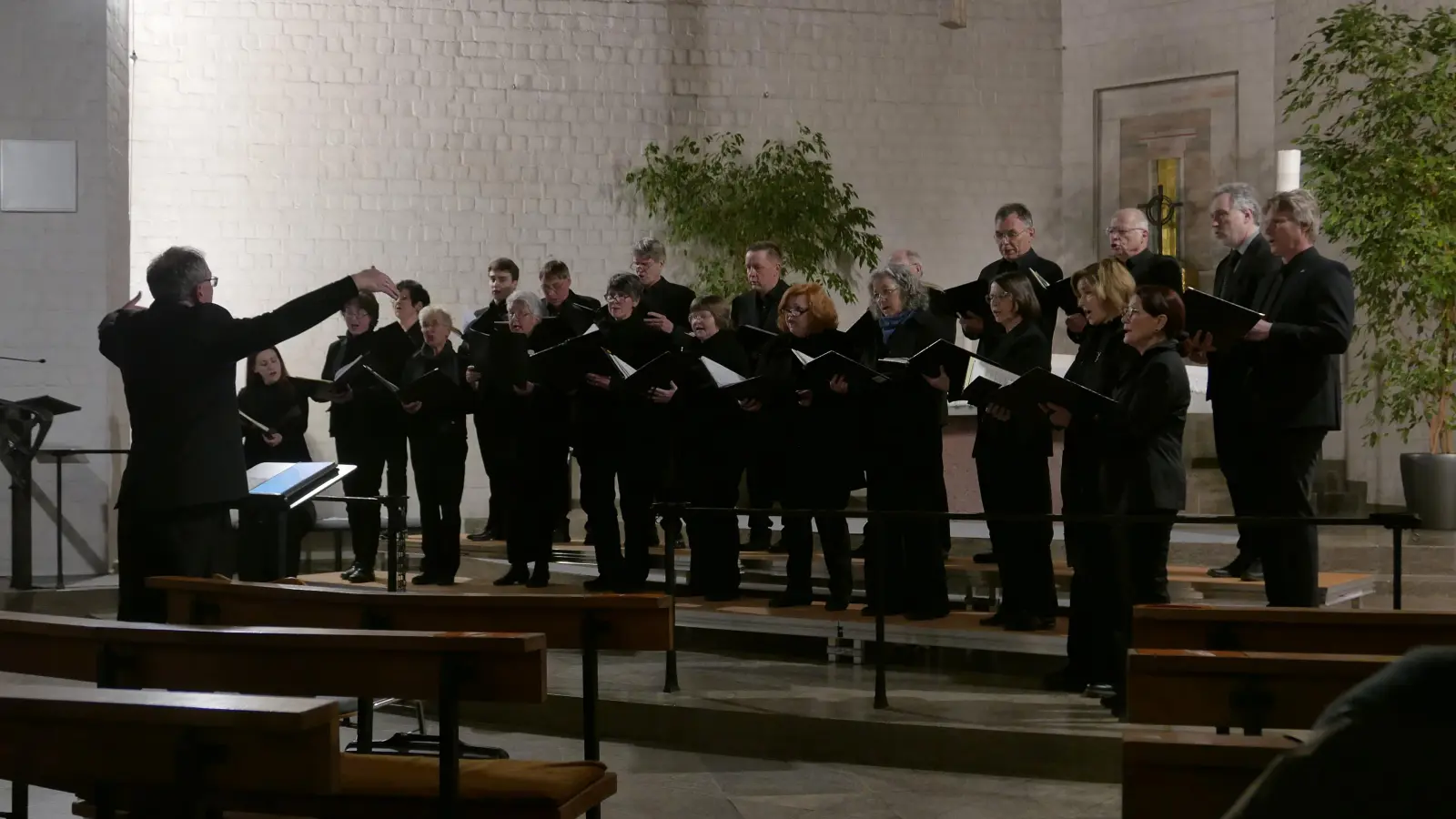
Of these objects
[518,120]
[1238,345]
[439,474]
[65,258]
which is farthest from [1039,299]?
[518,120]

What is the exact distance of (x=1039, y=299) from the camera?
532cm

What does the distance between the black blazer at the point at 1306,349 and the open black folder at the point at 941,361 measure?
2.92ft

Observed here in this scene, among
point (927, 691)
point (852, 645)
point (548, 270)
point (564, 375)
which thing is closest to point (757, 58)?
point (548, 270)

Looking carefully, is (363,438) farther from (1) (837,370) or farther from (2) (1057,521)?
(2) (1057,521)

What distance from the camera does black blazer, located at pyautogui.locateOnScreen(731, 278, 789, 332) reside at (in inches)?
254

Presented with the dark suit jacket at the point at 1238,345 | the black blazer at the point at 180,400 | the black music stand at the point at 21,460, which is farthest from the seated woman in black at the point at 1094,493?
the black music stand at the point at 21,460

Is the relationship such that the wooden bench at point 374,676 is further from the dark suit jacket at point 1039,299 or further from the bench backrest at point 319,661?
the dark suit jacket at point 1039,299

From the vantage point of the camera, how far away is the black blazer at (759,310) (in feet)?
21.1

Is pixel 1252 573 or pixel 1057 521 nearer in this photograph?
pixel 1057 521

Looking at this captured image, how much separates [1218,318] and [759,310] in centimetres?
276

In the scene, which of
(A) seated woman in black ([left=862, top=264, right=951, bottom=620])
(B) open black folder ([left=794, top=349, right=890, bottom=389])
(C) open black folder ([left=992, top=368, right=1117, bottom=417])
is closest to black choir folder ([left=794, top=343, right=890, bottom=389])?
(B) open black folder ([left=794, top=349, right=890, bottom=389])

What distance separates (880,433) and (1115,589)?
3.82 ft

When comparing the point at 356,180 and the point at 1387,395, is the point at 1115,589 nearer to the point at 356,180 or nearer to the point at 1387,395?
the point at 1387,395

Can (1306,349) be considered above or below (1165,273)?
below
